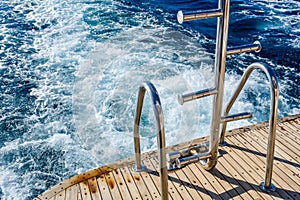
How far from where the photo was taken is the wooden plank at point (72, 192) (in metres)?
1.87

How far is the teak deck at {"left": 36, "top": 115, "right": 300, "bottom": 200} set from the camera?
186cm

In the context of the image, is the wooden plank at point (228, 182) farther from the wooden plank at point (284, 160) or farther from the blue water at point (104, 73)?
the blue water at point (104, 73)

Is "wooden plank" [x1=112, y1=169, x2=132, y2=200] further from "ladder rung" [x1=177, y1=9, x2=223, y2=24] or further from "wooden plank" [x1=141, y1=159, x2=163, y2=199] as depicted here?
"ladder rung" [x1=177, y1=9, x2=223, y2=24]

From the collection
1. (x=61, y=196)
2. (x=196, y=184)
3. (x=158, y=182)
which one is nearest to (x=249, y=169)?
(x=196, y=184)

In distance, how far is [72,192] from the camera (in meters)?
1.89

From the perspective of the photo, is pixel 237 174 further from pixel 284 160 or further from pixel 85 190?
pixel 85 190

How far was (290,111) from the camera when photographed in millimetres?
3900

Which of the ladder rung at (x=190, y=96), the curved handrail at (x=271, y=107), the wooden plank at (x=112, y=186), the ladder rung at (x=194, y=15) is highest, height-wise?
the ladder rung at (x=194, y=15)

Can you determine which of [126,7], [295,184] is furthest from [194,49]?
[295,184]

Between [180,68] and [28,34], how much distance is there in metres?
3.02

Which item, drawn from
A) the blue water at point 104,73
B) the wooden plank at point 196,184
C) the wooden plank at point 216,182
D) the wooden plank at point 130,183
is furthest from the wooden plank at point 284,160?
the blue water at point 104,73

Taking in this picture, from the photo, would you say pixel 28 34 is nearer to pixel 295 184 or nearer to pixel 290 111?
pixel 290 111

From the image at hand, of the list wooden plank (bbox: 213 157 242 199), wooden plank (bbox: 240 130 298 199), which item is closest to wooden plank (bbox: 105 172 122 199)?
wooden plank (bbox: 213 157 242 199)

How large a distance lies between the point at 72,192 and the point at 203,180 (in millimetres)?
777
